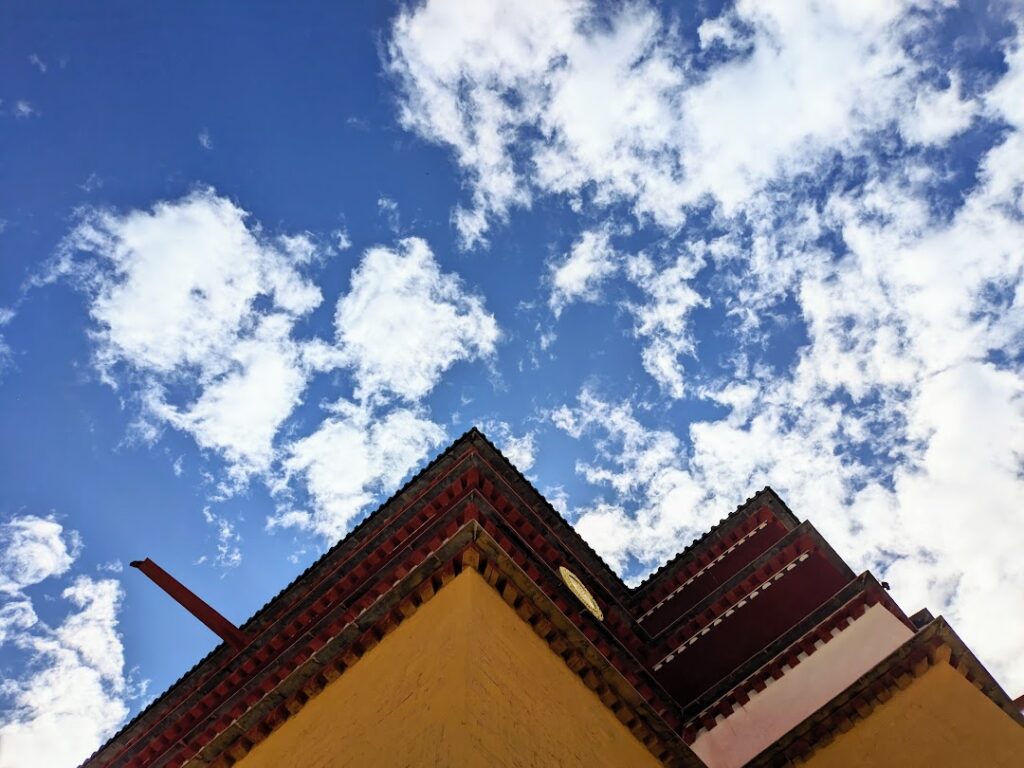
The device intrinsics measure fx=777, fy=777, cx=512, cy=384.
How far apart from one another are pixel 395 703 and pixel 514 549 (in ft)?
10.1

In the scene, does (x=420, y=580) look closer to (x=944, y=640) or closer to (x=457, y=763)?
(x=457, y=763)

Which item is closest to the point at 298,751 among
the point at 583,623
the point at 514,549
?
the point at 514,549

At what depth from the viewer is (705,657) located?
13.2 metres

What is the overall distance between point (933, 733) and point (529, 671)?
4826mm

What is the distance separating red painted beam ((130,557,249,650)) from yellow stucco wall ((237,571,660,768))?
16.9 ft

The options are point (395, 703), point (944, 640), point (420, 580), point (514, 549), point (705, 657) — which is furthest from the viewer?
point (705, 657)

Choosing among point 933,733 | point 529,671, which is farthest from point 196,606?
point 933,733

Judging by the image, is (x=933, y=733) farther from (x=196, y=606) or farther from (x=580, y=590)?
(x=196, y=606)

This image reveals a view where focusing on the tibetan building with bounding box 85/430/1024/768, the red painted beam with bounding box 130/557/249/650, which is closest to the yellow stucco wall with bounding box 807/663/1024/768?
the tibetan building with bounding box 85/430/1024/768

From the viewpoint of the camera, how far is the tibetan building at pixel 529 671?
7156 mm

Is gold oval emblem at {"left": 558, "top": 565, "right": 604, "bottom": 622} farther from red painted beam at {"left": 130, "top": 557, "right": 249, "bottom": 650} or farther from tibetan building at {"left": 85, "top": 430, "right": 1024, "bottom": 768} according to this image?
red painted beam at {"left": 130, "top": 557, "right": 249, "bottom": 650}

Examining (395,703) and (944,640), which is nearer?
(395,703)

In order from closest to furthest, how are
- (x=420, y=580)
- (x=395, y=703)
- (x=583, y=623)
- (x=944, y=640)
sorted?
(x=395, y=703) → (x=420, y=580) → (x=944, y=640) → (x=583, y=623)

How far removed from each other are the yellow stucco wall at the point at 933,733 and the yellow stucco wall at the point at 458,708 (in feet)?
7.78
